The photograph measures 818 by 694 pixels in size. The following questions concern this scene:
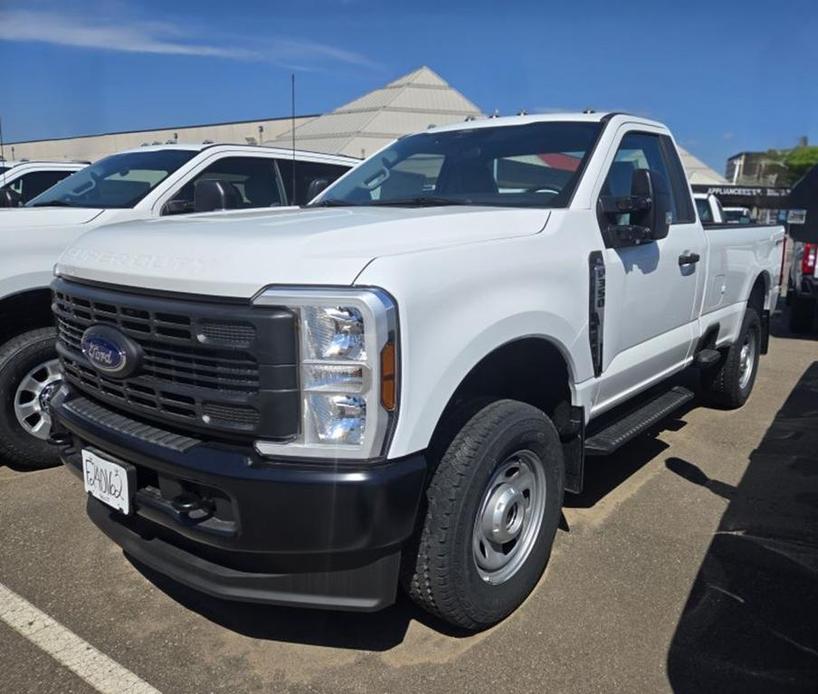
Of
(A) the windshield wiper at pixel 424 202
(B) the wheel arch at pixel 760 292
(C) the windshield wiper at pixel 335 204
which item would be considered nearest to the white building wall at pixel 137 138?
(B) the wheel arch at pixel 760 292

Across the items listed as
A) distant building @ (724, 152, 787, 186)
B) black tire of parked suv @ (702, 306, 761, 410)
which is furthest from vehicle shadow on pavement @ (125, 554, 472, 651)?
distant building @ (724, 152, 787, 186)

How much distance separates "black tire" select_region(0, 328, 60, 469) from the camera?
13.6ft

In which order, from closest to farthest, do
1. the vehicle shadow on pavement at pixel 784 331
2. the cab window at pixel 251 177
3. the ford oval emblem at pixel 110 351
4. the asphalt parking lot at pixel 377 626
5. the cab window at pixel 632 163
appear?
the ford oval emblem at pixel 110 351 < the asphalt parking lot at pixel 377 626 < the cab window at pixel 632 163 < the cab window at pixel 251 177 < the vehicle shadow on pavement at pixel 784 331

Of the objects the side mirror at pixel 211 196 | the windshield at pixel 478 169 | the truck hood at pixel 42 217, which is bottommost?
the truck hood at pixel 42 217

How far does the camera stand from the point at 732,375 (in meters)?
5.80

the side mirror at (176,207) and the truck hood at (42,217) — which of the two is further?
the side mirror at (176,207)

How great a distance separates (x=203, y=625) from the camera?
9.48 ft

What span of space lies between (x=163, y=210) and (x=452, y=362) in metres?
3.52

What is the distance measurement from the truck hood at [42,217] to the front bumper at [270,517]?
7.21ft

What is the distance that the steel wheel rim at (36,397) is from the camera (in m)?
4.25

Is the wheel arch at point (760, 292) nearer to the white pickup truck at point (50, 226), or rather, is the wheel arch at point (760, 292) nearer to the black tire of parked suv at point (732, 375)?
the black tire of parked suv at point (732, 375)

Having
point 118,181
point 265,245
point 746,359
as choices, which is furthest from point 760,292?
point 118,181

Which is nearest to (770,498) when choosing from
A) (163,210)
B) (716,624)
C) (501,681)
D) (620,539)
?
(620,539)

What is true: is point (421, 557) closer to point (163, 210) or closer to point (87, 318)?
point (87, 318)
